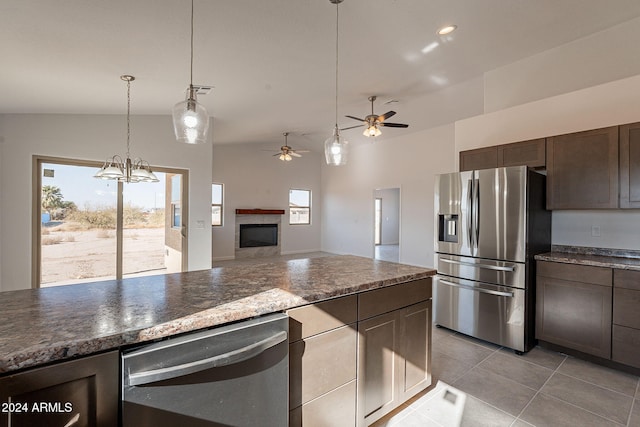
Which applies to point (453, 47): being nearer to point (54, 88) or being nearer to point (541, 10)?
point (541, 10)

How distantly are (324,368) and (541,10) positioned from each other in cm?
377

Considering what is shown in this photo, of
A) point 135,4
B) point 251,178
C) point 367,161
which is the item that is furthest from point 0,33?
point 367,161

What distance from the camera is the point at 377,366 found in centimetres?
172

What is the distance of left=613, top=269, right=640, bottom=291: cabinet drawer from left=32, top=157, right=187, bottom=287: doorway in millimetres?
5351

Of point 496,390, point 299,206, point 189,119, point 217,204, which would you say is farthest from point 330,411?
point 299,206

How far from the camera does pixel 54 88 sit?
299 centimetres

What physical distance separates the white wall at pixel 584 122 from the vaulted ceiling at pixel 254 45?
0.74 m

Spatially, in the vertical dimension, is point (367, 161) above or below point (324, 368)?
above

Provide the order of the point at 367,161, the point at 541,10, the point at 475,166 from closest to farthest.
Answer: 1. the point at 541,10
2. the point at 475,166
3. the point at 367,161

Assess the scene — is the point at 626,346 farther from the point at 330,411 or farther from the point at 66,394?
the point at 66,394

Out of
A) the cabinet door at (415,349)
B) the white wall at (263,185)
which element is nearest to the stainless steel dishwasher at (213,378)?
the cabinet door at (415,349)

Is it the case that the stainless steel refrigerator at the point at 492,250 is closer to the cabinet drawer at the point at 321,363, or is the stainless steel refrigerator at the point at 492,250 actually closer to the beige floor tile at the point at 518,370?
the beige floor tile at the point at 518,370

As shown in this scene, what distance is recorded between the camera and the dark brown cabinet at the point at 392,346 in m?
1.66

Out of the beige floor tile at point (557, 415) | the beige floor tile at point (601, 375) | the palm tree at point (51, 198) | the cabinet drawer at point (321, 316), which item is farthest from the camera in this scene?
the palm tree at point (51, 198)
